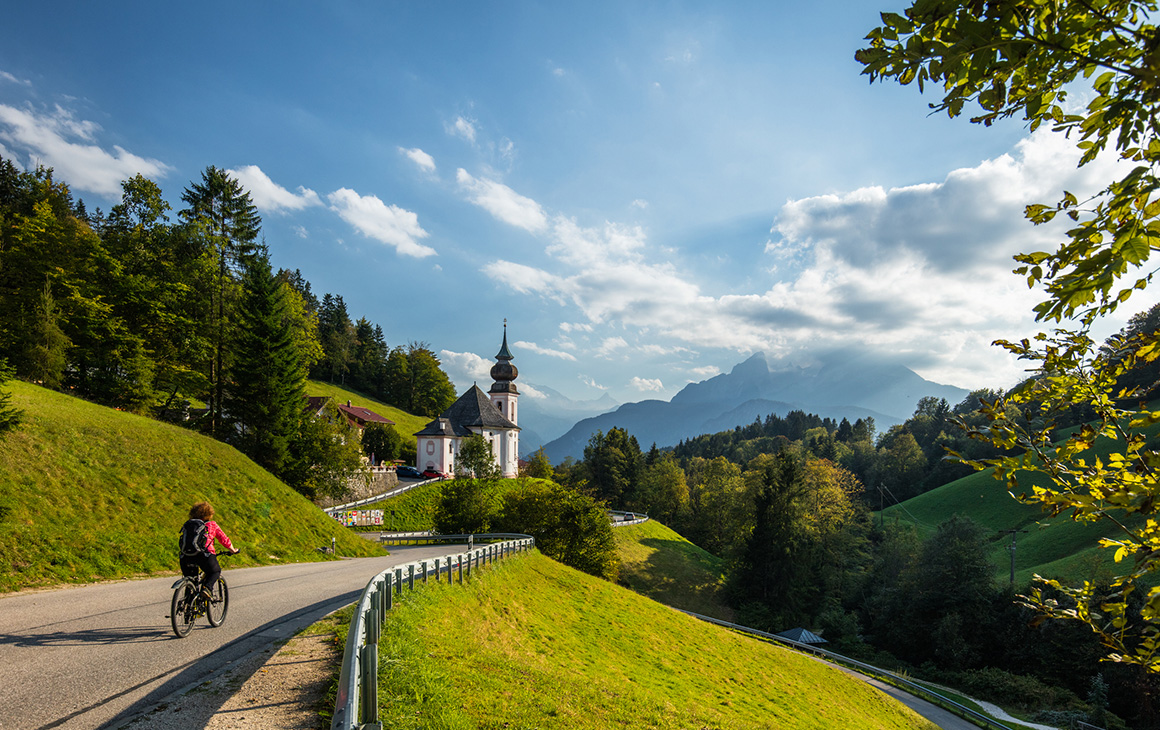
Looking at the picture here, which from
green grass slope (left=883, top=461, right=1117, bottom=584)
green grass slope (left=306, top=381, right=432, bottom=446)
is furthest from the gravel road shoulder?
green grass slope (left=306, top=381, right=432, bottom=446)

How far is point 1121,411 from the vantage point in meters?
4.09

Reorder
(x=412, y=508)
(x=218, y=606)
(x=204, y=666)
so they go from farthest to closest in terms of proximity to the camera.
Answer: (x=412, y=508)
(x=218, y=606)
(x=204, y=666)

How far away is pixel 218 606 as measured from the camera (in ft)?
33.8

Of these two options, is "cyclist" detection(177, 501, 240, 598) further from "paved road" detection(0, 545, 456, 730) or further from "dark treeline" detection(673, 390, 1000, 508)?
"dark treeline" detection(673, 390, 1000, 508)

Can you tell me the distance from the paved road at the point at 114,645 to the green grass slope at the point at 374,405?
7690cm

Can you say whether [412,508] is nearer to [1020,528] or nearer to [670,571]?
[670,571]

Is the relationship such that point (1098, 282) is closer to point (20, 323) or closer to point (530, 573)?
point (530, 573)

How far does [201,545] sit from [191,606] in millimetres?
1032

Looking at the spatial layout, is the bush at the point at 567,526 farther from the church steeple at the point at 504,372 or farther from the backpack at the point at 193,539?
the church steeple at the point at 504,372

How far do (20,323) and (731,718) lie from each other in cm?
4211

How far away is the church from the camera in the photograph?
6638cm

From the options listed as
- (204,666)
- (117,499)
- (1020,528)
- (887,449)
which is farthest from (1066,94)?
(887,449)

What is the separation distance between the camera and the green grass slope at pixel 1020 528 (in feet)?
140

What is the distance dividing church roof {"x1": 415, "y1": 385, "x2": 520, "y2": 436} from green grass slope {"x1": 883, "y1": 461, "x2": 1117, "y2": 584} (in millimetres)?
50961
